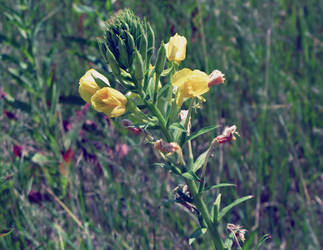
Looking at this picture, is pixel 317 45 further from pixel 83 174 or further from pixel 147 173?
pixel 83 174

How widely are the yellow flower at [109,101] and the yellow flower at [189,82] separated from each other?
221 millimetres

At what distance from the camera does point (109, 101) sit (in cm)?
136

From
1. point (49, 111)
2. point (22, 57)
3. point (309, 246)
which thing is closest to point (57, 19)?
point (22, 57)

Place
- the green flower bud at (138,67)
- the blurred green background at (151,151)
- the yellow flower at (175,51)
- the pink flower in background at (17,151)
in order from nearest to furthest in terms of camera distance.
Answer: the green flower bud at (138,67)
the yellow flower at (175,51)
the blurred green background at (151,151)
the pink flower in background at (17,151)

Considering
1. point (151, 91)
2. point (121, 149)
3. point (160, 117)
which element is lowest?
point (121, 149)

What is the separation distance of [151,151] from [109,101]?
1566 mm

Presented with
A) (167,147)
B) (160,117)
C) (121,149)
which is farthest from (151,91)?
(121,149)

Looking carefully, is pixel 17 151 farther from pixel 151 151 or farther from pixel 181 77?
pixel 181 77

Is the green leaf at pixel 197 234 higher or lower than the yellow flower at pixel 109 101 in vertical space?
lower

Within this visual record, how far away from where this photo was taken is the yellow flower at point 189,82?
139 cm

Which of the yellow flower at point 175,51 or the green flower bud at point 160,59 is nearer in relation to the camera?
the green flower bud at point 160,59

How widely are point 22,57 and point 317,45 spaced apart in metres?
2.98

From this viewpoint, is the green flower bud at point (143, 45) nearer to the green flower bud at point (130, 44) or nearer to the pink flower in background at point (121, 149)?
the green flower bud at point (130, 44)

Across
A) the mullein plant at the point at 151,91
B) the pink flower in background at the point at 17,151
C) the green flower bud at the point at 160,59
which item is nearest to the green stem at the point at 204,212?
the mullein plant at the point at 151,91
